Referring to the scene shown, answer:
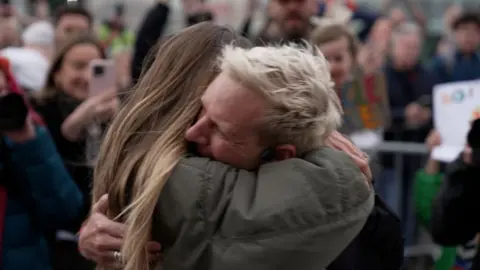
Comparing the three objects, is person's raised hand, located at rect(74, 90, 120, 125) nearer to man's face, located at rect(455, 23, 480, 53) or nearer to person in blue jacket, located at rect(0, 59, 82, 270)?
person in blue jacket, located at rect(0, 59, 82, 270)

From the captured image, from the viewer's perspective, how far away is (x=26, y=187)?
2418 millimetres

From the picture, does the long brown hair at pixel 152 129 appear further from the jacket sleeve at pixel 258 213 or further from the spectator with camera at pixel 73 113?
the spectator with camera at pixel 73 113

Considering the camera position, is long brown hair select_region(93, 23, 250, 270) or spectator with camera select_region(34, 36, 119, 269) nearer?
long brown hair select_region(93, 23, 250, 270)

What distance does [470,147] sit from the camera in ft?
7.61

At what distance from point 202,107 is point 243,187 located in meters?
0.22

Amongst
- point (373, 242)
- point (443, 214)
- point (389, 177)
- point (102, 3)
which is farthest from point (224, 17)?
point (373, 242)

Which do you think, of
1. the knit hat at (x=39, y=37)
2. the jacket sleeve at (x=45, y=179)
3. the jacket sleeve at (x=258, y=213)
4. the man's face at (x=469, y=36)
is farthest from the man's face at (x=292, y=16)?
the man's face at (x=469, y=36)

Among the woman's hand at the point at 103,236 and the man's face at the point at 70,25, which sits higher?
the woman's hand at the point at 103,236

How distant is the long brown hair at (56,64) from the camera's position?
3.42m

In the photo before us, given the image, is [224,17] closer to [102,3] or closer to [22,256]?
[102,3]

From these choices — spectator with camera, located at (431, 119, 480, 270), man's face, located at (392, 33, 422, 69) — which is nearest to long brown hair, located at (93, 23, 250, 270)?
spectator with camera, located at (431, 119, 480, 270)

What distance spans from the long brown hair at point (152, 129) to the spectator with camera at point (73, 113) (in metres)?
1.48

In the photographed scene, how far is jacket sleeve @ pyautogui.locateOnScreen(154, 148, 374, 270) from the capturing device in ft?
4.37

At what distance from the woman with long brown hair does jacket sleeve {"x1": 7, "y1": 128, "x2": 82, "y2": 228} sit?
0.87 meters
